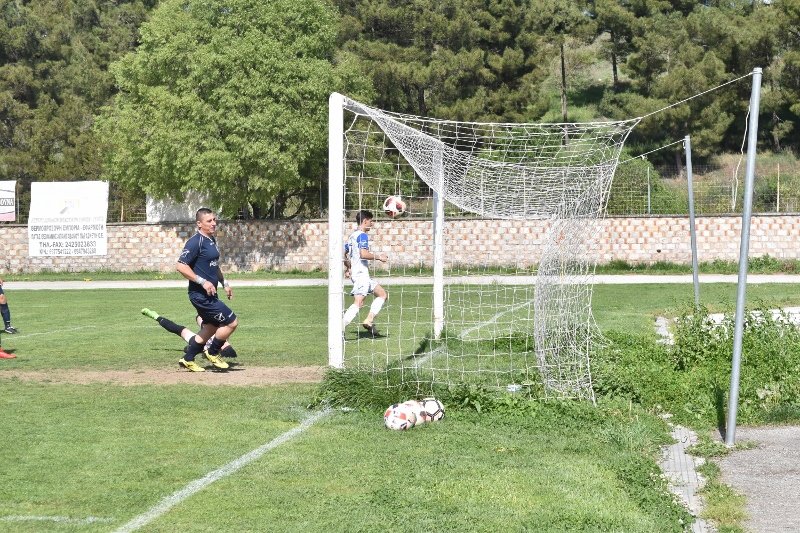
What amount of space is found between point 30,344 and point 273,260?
25424 mm

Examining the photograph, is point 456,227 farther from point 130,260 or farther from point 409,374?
point 409,374

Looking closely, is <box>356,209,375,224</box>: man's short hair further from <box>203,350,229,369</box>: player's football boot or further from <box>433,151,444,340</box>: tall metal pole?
<box>203,350,229,369</box>: player's football boot

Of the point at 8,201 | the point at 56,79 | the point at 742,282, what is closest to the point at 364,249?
the point at 742,282

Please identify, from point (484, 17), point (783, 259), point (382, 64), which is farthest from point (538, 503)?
point (484, 17)

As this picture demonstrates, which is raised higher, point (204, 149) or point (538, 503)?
point (204, 149)

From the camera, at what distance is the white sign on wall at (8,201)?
4434 centimetres

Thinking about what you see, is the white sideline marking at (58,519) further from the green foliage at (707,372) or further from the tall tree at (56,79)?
the tall tree at (56,79)

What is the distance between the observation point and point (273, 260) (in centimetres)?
4303

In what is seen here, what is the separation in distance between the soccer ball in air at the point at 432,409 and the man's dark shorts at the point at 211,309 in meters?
3.81

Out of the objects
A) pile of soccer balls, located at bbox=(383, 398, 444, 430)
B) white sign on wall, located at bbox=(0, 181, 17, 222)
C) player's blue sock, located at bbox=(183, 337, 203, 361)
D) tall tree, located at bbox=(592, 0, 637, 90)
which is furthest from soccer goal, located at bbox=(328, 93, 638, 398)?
tall tree, located at bbox=(592, 0, 637, 90)

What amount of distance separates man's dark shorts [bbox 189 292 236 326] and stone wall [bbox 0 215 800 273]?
2064 cm

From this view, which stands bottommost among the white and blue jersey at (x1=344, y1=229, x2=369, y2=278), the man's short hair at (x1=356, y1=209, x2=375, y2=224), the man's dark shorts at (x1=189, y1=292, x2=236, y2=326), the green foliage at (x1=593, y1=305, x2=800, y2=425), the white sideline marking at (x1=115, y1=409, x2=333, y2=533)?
the white sideline marking at (x1=115, y1=409, x2=333, y2=533)

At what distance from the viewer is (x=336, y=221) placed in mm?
11797

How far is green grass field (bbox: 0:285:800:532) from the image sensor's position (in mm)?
7027
